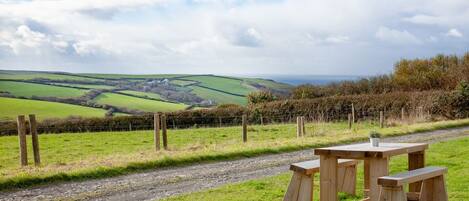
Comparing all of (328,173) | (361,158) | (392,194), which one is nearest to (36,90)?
(328,173)

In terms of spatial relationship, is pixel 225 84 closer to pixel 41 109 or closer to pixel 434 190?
pixel 41 109

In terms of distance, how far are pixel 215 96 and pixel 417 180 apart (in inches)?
2155

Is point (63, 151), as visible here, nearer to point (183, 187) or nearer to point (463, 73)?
point (183, 187)

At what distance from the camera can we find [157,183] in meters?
10.7

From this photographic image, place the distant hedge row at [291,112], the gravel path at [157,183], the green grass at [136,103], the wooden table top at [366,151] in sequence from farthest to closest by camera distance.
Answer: the green grass at [136,103] < the distant hedge row at [291,112] < the gravel path at [157,183] < the wooden table top at [366,151]

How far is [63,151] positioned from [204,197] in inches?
551

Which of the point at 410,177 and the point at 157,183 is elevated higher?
the point at 410,177

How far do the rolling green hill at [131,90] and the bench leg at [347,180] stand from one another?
113 ft

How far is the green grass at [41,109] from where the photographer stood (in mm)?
40047

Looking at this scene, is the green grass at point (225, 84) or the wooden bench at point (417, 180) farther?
the green grass at point (225, 84)

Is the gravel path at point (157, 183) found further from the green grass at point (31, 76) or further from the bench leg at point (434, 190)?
the green grass at point (31, 76)

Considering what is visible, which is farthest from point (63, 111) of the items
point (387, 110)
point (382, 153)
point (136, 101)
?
point (382, 153)

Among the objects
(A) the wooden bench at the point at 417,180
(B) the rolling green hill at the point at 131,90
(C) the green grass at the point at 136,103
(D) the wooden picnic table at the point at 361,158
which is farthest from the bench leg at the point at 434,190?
(C) the green grass at the point at 136,103

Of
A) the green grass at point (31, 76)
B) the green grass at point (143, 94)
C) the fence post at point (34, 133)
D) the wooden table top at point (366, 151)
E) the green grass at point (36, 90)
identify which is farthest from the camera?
the green grass at point (31, 76)
